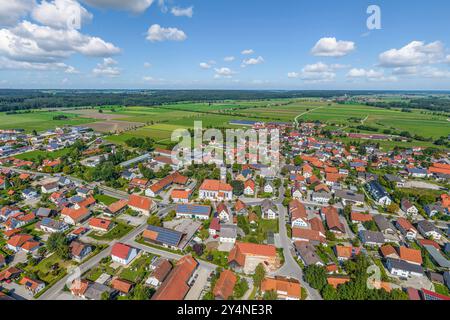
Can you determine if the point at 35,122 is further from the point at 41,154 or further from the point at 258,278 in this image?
the point at 258,278

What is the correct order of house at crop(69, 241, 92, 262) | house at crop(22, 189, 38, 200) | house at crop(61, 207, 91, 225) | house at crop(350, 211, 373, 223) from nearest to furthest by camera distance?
house at crop(69, 241, 92, 262) → house at crop(61, 207, 91, 225) → house at crop(350, 211, 373, 223) → house at crop(22, 189, 38, 200)

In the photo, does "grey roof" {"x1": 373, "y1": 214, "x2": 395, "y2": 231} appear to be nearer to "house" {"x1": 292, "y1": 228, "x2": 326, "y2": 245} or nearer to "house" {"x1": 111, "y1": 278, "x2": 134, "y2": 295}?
"house" {"x1": 292, "y1": 228, "x2": 326, "y2": 245}

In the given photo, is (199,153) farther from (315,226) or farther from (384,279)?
(384,279)

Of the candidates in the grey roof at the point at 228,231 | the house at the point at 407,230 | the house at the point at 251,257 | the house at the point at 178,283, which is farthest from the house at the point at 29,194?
the house at the point at 407,230

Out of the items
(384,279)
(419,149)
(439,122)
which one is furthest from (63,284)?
(439,122)

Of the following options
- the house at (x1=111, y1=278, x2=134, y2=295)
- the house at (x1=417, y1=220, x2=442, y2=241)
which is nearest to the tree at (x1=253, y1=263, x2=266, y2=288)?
the house at (x1=111, y1=278, x2=134, y2=295)
